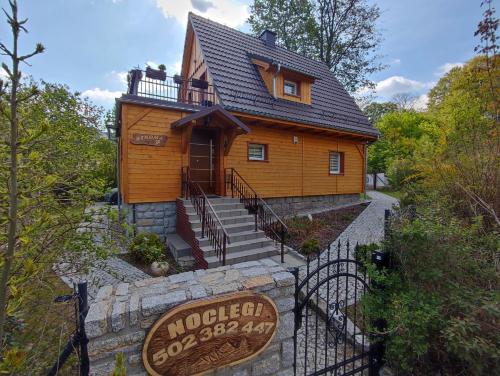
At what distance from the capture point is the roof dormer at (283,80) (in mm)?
9945

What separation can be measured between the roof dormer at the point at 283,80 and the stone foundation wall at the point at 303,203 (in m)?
4.26

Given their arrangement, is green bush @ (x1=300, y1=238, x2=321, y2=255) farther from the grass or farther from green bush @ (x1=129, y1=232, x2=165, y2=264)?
green bush @ (x1=129, y1=232, x2=165, y2=264)

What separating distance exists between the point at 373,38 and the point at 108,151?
66.2 feet

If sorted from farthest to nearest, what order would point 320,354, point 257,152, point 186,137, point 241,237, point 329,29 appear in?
point 329,29 → point 257,152 → point 186,137 → point 241,237 → point 320,354

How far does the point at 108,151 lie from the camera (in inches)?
620

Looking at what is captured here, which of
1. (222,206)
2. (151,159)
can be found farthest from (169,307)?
(151,159)

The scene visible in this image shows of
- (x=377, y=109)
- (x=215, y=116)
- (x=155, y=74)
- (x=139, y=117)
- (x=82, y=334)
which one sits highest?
(x=377, y=109)

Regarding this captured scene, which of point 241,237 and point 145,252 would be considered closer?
point 145,252

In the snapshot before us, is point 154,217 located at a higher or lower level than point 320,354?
higher

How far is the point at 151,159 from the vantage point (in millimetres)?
7180

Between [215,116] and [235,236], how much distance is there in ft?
12.2

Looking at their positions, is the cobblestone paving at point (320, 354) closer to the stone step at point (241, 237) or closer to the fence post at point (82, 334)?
the fence post at point (82, 334)

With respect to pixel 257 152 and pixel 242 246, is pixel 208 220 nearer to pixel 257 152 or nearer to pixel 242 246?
pixel 242 246

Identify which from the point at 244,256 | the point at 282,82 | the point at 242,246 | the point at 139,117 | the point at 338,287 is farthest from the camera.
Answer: the point at 282,82
